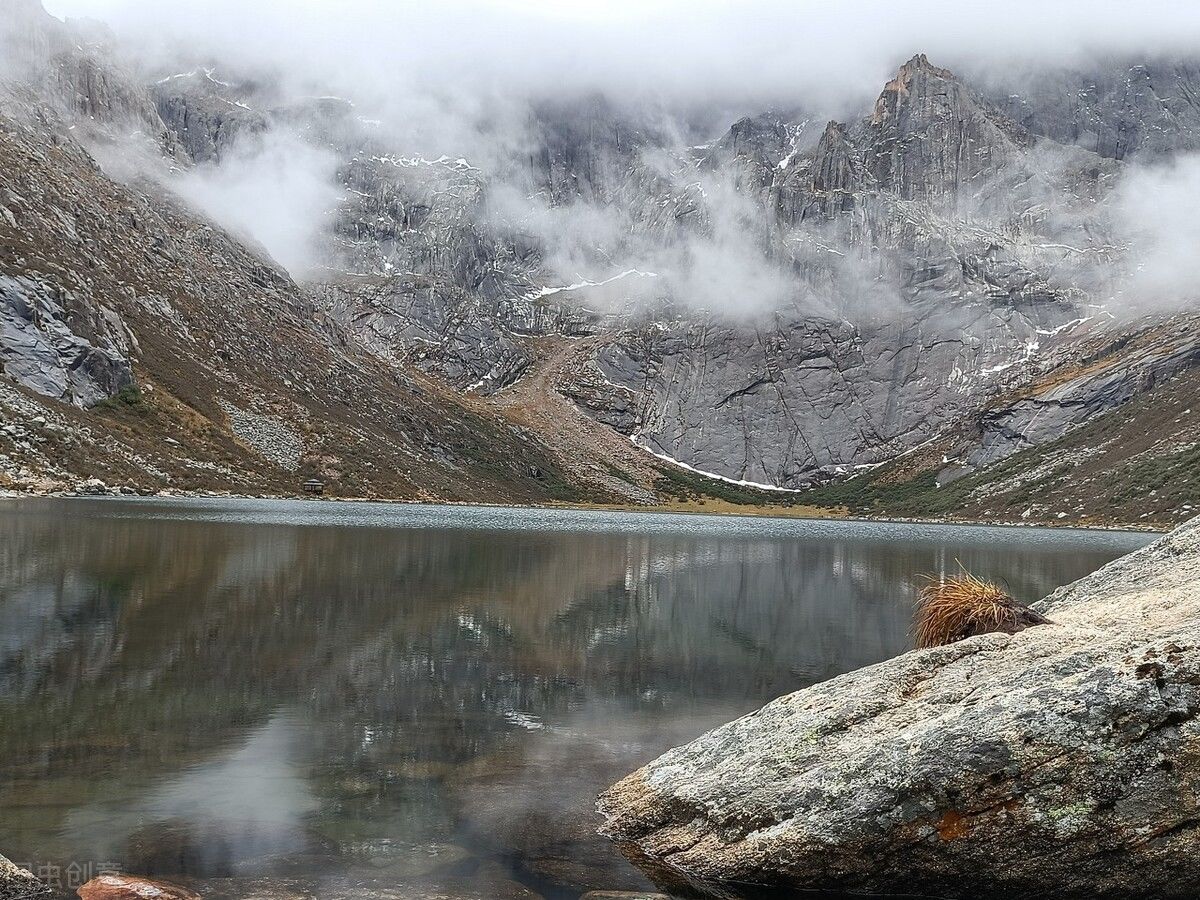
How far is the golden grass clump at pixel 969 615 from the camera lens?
13.9m

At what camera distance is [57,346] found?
4845 inches

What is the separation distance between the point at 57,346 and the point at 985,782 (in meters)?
139

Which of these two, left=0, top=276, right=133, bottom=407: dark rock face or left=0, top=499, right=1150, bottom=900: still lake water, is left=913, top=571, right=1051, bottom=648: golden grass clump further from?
left=0, top=276, right=133, bottom=407: dark rock face

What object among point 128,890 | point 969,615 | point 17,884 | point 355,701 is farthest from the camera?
point 355,701

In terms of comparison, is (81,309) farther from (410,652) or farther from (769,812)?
(769,812)

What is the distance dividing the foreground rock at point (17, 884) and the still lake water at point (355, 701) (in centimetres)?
46

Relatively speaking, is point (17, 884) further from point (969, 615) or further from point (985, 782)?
point (969, 615)

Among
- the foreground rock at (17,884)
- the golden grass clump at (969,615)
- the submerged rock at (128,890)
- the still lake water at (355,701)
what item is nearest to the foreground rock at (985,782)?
the golden grass clump at (969,615)

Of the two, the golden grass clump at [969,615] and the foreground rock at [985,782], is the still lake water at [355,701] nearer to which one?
Answer: the foreground rock at [985,782]

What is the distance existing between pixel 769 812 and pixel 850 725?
158 cm

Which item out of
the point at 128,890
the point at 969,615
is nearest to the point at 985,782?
the point at 969,615

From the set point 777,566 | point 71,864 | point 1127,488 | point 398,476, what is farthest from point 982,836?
point 1127,488

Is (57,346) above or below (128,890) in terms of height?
above

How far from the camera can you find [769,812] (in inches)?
436
